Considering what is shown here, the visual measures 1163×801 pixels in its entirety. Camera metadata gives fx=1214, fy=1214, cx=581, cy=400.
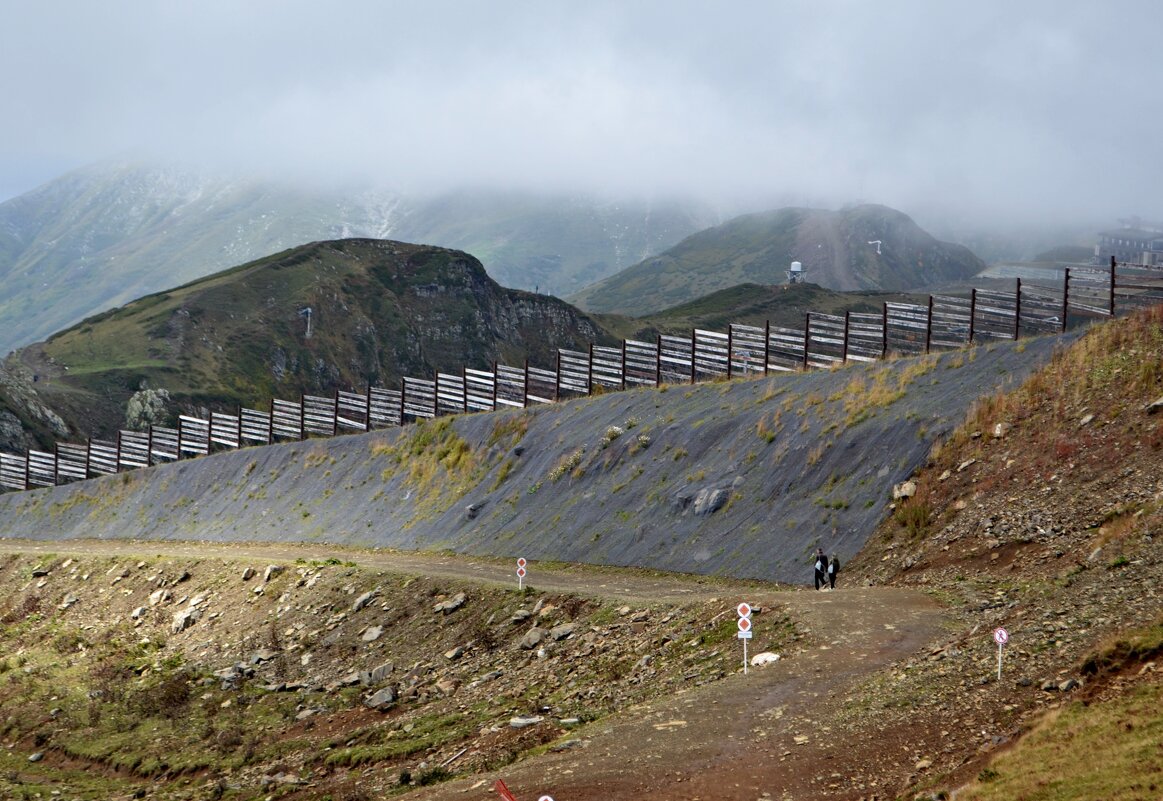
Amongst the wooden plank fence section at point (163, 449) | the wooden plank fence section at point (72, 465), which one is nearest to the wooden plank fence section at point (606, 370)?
the wooden plank fence section at point (163, 449)

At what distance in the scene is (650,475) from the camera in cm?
3672

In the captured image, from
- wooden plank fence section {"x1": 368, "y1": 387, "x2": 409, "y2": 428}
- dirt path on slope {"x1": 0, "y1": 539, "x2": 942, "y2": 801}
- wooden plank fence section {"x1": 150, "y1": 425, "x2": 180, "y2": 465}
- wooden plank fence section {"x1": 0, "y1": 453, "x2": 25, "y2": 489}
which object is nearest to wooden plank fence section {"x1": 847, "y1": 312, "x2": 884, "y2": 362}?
dirt path on slope {"x1": 0, "y1": 539, "x2": 942, "y2": 801}

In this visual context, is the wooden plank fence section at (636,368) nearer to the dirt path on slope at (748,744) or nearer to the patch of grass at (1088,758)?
the dirt path on slope at (748,744)

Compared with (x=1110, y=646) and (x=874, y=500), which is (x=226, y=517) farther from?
(x=1110, y=646)

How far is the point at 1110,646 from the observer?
1587 cm

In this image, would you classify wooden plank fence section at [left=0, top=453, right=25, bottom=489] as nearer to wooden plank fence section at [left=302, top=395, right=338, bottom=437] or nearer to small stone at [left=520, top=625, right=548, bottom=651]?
wooden plank fence section at [left=302, top=395, right=338, bottom=437]

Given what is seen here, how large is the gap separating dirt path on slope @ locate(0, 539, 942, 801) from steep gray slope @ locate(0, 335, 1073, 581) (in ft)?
Result: 19.5

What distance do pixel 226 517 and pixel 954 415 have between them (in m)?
35.5

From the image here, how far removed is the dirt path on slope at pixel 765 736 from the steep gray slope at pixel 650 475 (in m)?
5.94

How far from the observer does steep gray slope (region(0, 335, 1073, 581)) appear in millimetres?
30516

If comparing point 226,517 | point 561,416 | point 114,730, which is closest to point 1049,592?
point 114,730

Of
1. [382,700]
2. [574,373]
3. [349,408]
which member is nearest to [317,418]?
[349,408]

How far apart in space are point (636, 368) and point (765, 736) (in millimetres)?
33786

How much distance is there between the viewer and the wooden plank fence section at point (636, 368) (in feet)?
121
